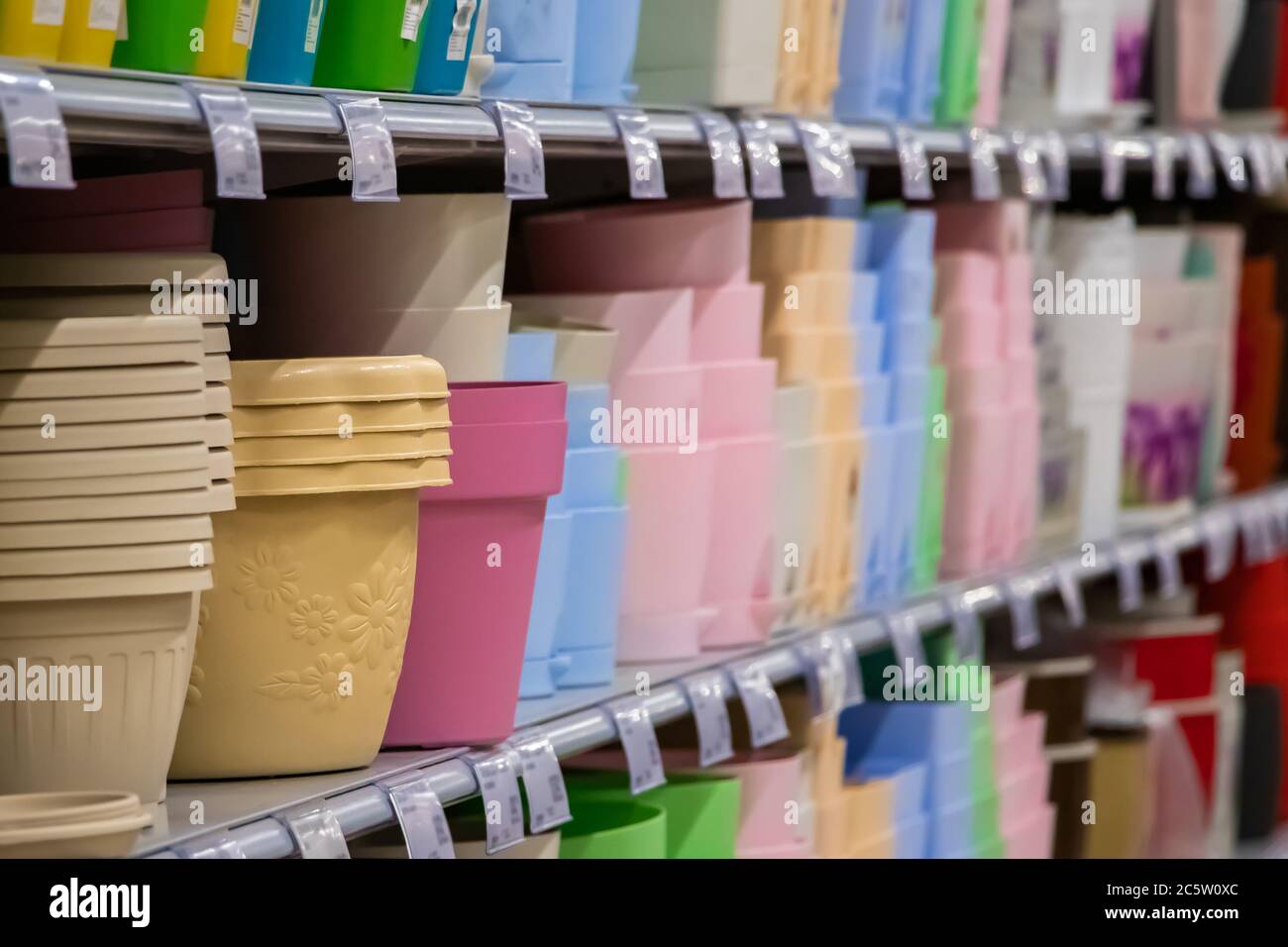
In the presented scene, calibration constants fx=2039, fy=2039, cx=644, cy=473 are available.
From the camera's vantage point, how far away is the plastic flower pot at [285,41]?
65.5 inches

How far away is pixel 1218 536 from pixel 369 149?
255cm

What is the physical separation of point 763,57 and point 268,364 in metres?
0.90

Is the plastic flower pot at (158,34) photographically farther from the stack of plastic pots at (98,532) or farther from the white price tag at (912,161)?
the white price tag at (912,161)

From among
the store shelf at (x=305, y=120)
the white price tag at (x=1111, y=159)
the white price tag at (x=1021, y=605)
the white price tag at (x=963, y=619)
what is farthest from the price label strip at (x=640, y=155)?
the white price tag at (x=1111, y=159)

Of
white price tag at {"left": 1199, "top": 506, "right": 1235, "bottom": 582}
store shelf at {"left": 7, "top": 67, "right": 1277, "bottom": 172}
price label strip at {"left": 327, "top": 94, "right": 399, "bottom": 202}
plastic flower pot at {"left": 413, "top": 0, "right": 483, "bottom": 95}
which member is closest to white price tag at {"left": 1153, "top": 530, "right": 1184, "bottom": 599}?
white price tag at {"left": 1199, "top": 506, "right": 1235, "bottom": 582}

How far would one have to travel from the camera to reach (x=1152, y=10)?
378cm

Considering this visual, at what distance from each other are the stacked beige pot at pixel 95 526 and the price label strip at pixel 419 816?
0.81ft

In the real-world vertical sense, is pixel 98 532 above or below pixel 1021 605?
above

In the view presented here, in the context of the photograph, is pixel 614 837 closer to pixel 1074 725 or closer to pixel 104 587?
pixel 104 587

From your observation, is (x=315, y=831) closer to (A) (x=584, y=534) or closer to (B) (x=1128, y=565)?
(A) (x=584, y=534)

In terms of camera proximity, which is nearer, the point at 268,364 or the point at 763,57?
the point at 268,364

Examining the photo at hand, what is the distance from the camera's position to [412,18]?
178 cm

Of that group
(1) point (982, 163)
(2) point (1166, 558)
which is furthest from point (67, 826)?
(2) point (1166, 558)
